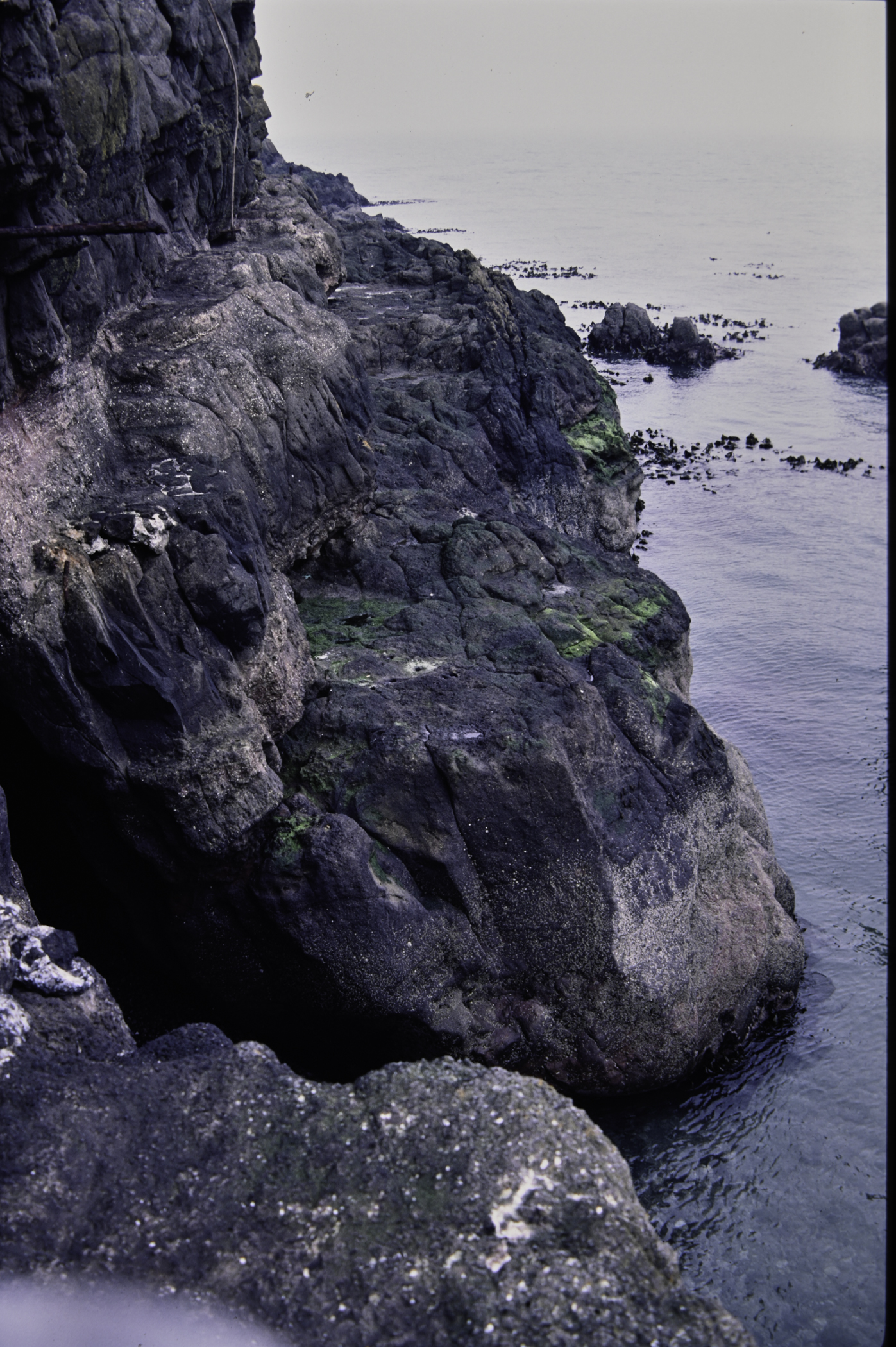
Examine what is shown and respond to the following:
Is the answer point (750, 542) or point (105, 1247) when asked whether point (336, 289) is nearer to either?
point (750, 542)

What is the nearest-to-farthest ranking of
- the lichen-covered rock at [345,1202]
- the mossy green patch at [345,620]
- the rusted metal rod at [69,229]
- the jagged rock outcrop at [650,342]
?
1. the lichen-covered rock at [345,1202]
2. the rusted metal rod at [69,229]
3. the mossy green patch at [345,620]
4. the jagged rock outcrop at [650,342]

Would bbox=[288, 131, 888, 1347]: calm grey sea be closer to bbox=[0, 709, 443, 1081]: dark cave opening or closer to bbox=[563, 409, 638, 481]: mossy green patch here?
bbox=[0, 709, 443, 1081]: dark cave opening

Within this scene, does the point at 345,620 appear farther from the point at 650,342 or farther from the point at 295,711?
the point at 650,342

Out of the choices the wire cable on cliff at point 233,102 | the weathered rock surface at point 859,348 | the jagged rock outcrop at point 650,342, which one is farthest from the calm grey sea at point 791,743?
the wire cable on cliff at point 233,102

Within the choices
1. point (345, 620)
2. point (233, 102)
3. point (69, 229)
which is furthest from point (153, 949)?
point (233, 102)

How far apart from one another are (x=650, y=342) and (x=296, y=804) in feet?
219

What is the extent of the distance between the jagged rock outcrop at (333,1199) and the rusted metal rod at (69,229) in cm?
775

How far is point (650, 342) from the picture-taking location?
75562 mm

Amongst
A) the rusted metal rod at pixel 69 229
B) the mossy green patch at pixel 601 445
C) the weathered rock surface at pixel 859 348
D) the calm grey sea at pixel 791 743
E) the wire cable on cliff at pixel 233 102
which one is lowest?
the calm grey sea at pixel 791 743

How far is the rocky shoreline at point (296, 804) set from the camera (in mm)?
7590

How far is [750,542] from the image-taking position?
45531 millimetres

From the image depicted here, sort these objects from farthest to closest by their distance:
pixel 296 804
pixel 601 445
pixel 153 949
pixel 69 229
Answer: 1. pixel 601 445
2. pixel 153 949
3. pixel 296 804
4. pixel 69 229

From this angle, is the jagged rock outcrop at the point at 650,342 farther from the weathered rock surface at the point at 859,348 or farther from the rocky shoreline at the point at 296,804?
the rocky shoreline at the point at 296,804

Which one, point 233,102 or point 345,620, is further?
point 233,102
